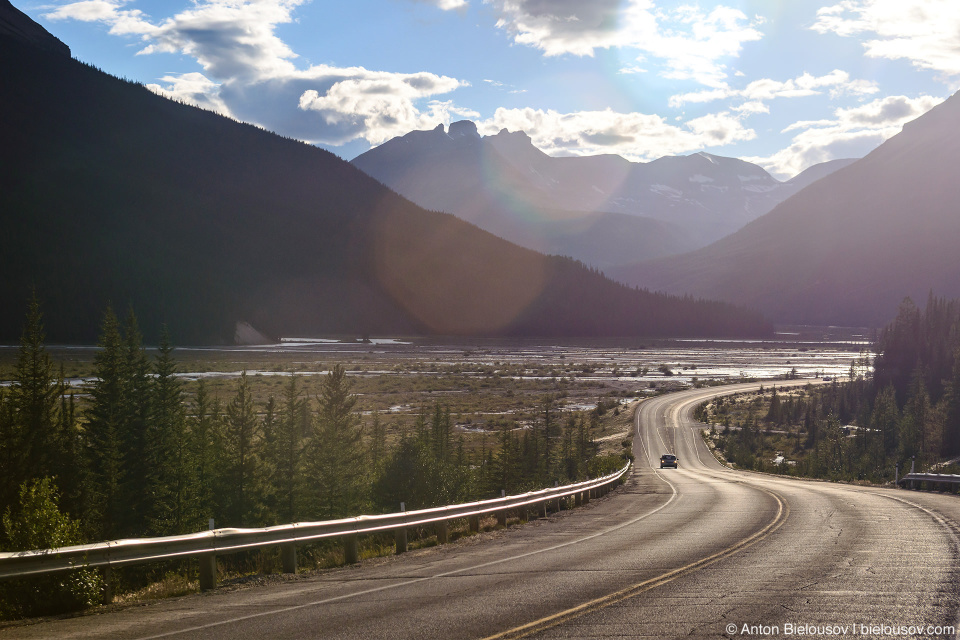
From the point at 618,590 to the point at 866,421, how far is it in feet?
269

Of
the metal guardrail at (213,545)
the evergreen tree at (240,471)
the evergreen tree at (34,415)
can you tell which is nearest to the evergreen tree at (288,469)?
the evergreen tree at (240,471)

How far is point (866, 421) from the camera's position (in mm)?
79188

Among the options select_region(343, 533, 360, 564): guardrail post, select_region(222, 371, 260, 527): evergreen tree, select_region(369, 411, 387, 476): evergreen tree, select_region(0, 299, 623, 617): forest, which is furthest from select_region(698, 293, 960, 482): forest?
select_region(343, 533, 360, 564): guardrail post

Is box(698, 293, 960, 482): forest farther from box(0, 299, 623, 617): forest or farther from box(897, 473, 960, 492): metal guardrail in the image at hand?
box(0, 299, 623, 617): forest

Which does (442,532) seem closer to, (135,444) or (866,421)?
(135,444)

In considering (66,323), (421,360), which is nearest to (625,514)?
(421,360)

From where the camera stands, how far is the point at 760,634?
7660 millimetres

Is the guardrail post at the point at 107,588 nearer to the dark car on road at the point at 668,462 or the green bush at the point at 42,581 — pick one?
the green bush at the point at 42,581

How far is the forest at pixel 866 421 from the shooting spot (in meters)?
55.9

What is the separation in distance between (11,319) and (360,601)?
16780 cm

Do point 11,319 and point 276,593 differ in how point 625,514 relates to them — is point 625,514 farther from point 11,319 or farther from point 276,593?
point 11,319

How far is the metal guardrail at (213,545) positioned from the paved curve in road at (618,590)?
566 millimetres

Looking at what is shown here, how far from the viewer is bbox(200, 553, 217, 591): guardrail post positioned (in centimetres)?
1020

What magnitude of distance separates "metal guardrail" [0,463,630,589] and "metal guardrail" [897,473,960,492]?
21.9 m
